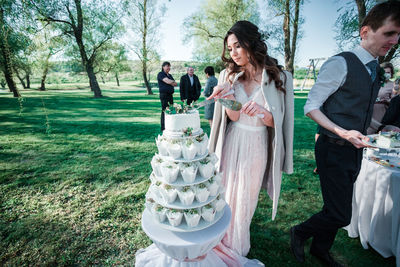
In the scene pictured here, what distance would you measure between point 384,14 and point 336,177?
1354 millimetres

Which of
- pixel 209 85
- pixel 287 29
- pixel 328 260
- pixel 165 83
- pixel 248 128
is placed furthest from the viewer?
pixel 287 29

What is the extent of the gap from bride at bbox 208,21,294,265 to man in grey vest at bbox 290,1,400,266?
293mm

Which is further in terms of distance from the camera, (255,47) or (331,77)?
(255,47)

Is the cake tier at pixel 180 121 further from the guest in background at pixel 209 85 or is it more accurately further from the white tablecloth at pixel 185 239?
the guest in background at pixel 209 85

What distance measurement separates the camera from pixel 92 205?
339 centimetres

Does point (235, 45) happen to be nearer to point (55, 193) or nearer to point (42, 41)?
point (42, 41)

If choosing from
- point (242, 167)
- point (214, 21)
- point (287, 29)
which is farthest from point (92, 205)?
point (214, 21)

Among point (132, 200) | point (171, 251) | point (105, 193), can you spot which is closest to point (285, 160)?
point (171, 251)

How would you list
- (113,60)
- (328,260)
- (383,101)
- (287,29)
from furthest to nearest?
(113,60), (287,29), (383,101), (328,260)

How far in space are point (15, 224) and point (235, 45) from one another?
3.83 meters

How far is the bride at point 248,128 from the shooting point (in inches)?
73.5

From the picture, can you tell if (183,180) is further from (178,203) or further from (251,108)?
(251,108)

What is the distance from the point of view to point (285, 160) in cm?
216

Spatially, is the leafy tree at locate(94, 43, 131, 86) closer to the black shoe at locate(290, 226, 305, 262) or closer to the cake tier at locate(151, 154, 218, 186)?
the cake tier at locate(151, 154, 218, 186)
